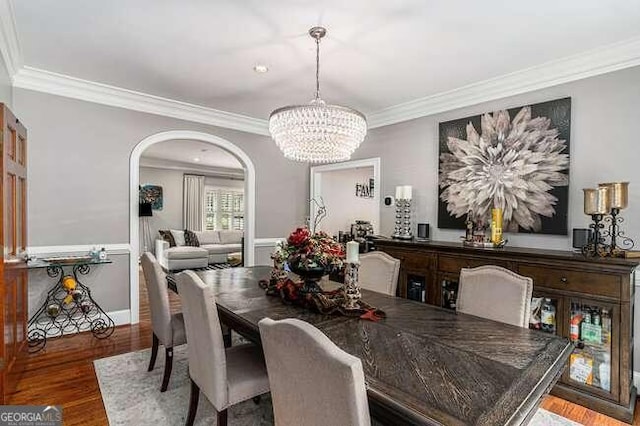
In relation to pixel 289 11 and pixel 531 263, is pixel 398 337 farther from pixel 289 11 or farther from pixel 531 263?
pixel 289 11

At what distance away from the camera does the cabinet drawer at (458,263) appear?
2.94m

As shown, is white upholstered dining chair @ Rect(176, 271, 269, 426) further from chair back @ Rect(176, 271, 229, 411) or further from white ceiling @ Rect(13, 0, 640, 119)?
white ceiling @ Rect(13, 0, 640, 119)

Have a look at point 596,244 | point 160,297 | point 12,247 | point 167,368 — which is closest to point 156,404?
point 167,368

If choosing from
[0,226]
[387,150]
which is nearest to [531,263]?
[387,150]

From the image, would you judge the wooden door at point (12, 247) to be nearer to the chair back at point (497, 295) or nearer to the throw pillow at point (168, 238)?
the chair back at point (497, 295)

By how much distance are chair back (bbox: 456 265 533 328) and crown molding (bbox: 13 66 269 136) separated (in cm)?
367

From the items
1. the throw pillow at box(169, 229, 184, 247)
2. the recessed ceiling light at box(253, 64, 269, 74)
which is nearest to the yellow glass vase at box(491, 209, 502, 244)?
the recessed ceiling light at box(253, 64, 269, 74)

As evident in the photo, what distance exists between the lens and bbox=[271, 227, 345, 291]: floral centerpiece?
2234 millimetres

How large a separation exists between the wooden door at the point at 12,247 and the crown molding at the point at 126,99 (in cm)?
73

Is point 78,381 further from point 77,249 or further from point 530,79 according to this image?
point 530,79

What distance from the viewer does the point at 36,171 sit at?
3463mm

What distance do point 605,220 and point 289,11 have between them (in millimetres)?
2890

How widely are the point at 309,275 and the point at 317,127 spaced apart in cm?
104

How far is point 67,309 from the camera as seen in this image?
3639 mm
